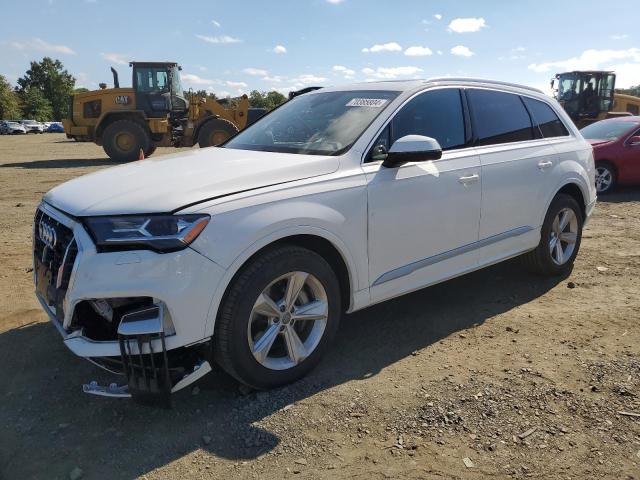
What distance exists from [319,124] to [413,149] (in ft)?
2.67

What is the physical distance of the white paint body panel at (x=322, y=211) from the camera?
8.50 ft

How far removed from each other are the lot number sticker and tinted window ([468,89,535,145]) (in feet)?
2.97

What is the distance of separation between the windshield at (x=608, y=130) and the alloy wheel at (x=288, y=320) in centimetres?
914

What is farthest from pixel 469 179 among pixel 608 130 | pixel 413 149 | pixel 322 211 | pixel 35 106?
pixel 35 106

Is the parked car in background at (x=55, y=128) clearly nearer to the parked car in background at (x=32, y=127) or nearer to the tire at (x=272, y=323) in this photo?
the parked car in background at (x=32, y=127)

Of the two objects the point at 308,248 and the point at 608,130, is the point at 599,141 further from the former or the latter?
the point at 308,248

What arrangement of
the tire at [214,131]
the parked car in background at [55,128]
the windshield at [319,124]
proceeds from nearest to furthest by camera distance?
the windshield at [319,124] < the tire at [214,131] < the parked car in background at [55,128]

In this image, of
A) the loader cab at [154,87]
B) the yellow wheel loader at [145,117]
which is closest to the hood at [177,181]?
the yellow wheel loader at [145,117]

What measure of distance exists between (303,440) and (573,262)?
3.80 meters

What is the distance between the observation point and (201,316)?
2646 millimetres

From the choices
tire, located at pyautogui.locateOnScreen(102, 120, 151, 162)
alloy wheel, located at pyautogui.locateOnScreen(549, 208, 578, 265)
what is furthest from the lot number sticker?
tire, located at pyautogui.locateOnScreen(102, 120, 151, 162)

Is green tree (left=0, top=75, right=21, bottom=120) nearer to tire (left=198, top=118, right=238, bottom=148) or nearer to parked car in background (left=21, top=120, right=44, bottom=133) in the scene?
parked car in background (left=21, top=120, right=44, bottom=133)

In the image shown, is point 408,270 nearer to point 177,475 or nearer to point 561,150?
point 177,475

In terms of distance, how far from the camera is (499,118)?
441cm
